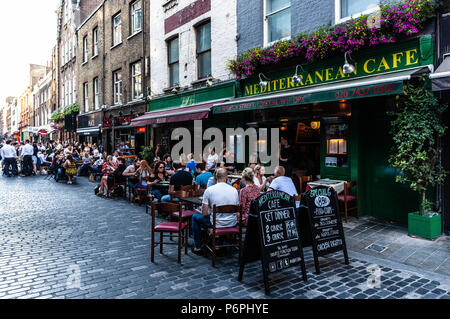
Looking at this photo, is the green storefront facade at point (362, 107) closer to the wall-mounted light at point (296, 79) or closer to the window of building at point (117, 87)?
the wall-mounted light at point (296, 79)

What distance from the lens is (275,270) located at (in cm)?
404

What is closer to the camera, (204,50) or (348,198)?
(348,198)

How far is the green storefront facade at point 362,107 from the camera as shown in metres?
6.29

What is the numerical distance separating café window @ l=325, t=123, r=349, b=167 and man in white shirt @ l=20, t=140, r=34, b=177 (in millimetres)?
16381

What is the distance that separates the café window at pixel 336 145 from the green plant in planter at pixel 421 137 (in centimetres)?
188

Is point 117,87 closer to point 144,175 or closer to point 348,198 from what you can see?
point 144,175

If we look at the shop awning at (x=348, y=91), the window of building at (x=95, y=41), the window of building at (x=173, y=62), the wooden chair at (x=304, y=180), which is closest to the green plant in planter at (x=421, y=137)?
the shop awning at (x=348, y=91)

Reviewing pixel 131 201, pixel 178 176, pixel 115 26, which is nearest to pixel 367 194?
pixel 178 176

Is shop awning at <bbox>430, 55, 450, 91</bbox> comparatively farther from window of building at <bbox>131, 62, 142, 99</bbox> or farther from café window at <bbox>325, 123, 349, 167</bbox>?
window of building at <bbox>131, 62, 142, 99</bbox>

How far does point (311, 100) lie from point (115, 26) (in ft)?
55.0

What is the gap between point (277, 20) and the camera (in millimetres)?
9578

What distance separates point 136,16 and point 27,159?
10064 mm

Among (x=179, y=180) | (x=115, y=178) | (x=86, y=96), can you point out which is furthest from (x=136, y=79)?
(x=179, y=180)

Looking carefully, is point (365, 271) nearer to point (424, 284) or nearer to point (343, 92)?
point (424, 284)
